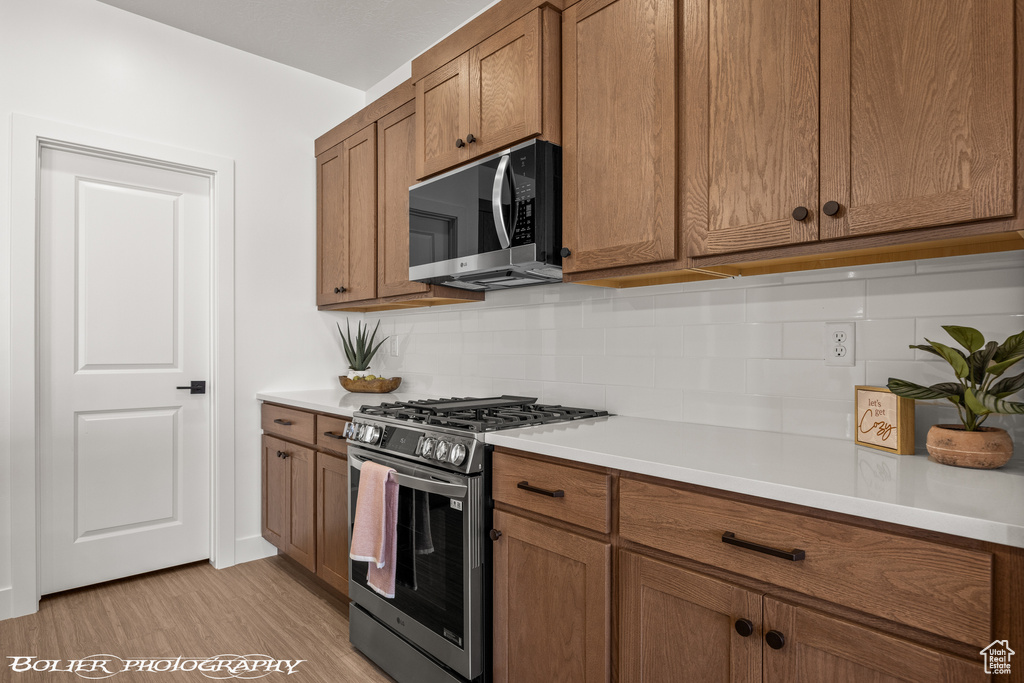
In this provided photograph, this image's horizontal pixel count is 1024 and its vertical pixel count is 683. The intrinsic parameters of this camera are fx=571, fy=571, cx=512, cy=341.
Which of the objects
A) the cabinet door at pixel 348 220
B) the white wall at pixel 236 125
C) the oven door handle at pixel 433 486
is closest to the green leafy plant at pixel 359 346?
the white wall at pixel 236 125

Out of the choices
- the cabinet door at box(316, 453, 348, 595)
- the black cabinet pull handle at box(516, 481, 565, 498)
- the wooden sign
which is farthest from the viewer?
the cabinet door at box(316, 453, 348, 595)

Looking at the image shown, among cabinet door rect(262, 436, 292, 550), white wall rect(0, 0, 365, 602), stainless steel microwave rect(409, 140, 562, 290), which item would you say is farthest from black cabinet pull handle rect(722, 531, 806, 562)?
white wall rect(0, 0, 365, 602)

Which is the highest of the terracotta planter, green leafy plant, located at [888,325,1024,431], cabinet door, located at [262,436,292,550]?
green leafy plant, located at [888,325,1024,431]

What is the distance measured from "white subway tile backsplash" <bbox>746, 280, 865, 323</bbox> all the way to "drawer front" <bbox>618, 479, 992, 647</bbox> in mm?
758

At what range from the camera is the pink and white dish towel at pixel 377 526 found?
1971 mm

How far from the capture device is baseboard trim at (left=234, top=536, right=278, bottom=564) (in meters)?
3.12

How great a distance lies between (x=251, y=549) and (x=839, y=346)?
3.05 m

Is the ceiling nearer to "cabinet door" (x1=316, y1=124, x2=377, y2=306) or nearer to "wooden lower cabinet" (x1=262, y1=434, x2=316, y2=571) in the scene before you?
"cabinet door" (x1=316, y1=124, x2=377, y2=306)

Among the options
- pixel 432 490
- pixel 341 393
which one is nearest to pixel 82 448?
pixel 341 393

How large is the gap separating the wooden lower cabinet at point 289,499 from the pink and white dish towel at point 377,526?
743 millimetres

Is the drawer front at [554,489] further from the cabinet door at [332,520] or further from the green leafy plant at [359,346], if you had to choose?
the green leafy plant at [359,346]

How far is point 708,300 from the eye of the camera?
6.25 ft

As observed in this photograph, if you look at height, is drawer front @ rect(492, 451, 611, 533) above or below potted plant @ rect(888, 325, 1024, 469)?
below

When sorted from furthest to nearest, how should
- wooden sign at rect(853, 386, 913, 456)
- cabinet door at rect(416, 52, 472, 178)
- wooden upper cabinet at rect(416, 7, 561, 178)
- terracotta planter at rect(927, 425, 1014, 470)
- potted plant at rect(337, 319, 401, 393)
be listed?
1. potted plant at rect(337, 319, 401, 393)
2. cabinet door at rect(416, 52, 472, 178)
3. wooden upper cabinet at rect(416, 7, 561, 178)
4. wooden sign at rect(853, 386, 913, 456)
5. terracotta planter at rect(927, 425, 1014, 470)
